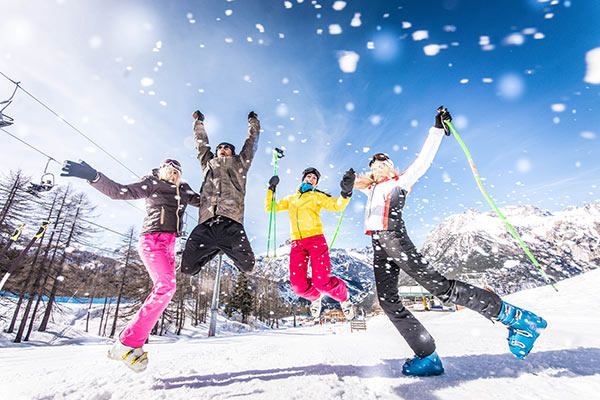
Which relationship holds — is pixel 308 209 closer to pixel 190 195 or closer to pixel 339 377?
pixel 190 195

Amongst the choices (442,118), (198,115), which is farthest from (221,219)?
(442,118)

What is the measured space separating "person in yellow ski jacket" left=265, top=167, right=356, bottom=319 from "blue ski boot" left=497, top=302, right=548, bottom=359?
202cm

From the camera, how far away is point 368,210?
3.40 m

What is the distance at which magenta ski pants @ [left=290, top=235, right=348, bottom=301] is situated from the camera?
13.1 ft

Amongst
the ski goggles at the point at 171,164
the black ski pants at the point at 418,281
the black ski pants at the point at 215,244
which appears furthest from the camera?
the ski goggles at the point at 171,164

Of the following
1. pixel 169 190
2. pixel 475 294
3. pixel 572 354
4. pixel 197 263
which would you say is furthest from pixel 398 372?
pixel 169 190

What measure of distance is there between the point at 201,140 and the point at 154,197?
1.39 metres

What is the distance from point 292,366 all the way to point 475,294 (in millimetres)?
2260

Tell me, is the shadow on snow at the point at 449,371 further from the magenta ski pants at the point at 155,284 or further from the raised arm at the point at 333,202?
the raised arm at the point at 333,202

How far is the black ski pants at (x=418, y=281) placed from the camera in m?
2.59

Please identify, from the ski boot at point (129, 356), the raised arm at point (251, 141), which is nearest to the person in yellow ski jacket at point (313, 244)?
the raised arm at point (251, 141)

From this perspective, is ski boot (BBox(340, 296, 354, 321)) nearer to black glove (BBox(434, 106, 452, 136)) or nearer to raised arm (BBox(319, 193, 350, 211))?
raised arm (BBox(319, 193, 350, 211))

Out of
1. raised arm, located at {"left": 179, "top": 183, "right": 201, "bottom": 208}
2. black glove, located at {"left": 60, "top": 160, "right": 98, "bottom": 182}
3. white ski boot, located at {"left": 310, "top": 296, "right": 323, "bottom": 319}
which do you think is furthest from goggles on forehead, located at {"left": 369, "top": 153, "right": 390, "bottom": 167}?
black glove, located at {"left": 60, "top": 160, "right": 98, "bottom": 182}

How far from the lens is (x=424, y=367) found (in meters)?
2.51
